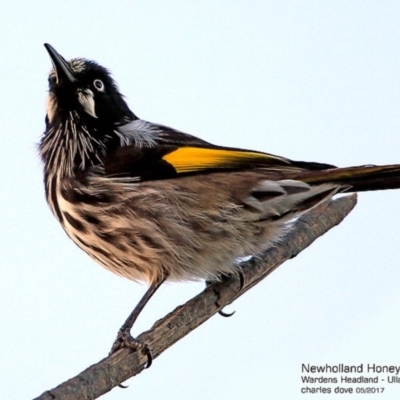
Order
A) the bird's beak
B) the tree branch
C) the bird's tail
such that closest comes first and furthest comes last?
1. the tree branch
2. the bird's tail
3. the bird's beak

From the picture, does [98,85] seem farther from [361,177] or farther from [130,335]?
[361,177]

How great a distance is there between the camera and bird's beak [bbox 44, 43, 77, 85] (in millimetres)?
6039

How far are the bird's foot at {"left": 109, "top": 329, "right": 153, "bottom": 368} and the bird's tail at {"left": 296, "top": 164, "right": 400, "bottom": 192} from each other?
5.10 feet

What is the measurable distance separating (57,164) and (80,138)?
0.90 ft

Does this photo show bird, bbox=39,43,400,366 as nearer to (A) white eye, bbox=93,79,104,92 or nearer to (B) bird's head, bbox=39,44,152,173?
(B) bird's head, bbox=39,44,152,173

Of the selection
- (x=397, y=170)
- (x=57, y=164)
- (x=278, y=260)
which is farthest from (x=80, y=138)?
(x=397, y=170)

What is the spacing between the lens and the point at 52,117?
6441mm

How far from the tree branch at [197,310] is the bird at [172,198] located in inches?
8.4

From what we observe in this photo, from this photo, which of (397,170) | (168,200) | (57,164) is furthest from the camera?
(57,164)

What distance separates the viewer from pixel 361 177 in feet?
18.4

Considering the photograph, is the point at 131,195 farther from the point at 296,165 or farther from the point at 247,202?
the point at 296,165

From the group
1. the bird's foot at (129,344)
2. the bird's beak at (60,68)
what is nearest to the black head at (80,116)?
the bird's beak at (60,68)

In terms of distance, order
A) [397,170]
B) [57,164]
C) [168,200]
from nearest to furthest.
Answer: [397,170] → [168,200] → [57,164]

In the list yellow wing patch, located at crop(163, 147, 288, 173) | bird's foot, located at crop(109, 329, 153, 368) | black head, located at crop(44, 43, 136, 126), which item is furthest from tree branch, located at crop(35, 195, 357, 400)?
black head, located at crop(44, 43, 136, 126)
